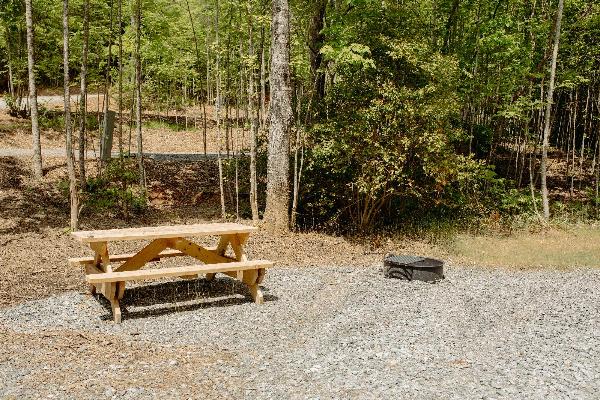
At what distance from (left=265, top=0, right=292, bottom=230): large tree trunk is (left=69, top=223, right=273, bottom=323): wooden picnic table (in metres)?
3.81

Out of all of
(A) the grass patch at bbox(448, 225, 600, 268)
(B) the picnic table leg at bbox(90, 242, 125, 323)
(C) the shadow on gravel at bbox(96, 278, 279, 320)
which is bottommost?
(A) the grass patch at bbox(448, 225, 600, 268)

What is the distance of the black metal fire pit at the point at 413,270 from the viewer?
7973 mm

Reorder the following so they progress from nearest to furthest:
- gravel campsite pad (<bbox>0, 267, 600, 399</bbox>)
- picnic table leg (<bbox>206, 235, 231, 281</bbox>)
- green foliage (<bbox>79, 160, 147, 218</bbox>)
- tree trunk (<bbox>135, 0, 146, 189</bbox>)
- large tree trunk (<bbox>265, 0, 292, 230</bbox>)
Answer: gravel campsite pad (<bbox>0, 267, 600, 399</bbox>), picnic table leg (<bbox>206, 235, 231, 281</bbox>), large tree trunk (<bbox>265, 0, 292, 230</bbox>), tree trunk (<bbox>135, 0, 146, 189</bbox>), green foliage (<bbox>79, 160, 147, 218</bbox>)

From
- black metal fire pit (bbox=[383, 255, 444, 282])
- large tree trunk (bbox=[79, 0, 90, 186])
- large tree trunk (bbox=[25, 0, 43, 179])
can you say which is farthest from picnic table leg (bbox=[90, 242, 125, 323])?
large tree trunk (bbox=[25, 0, 43, 179])

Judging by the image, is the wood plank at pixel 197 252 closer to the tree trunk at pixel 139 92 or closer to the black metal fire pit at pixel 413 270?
the black metal fire pit at pixel 413 270

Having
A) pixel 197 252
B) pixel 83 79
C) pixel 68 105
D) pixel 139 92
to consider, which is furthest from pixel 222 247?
pixel 139 92

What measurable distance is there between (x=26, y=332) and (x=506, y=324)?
16.2ft

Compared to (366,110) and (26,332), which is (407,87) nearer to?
(366,110)

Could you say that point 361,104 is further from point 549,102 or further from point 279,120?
point 549,102

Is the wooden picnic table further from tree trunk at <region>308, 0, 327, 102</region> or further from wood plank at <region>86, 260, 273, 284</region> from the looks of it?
tree trunk at <region>308, 0, 327, 102</region>

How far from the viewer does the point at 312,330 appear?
5809 mm

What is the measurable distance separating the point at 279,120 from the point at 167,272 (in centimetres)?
547

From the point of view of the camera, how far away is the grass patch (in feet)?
32.6

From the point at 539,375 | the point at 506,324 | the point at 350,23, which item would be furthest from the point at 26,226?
the point at 539,375
